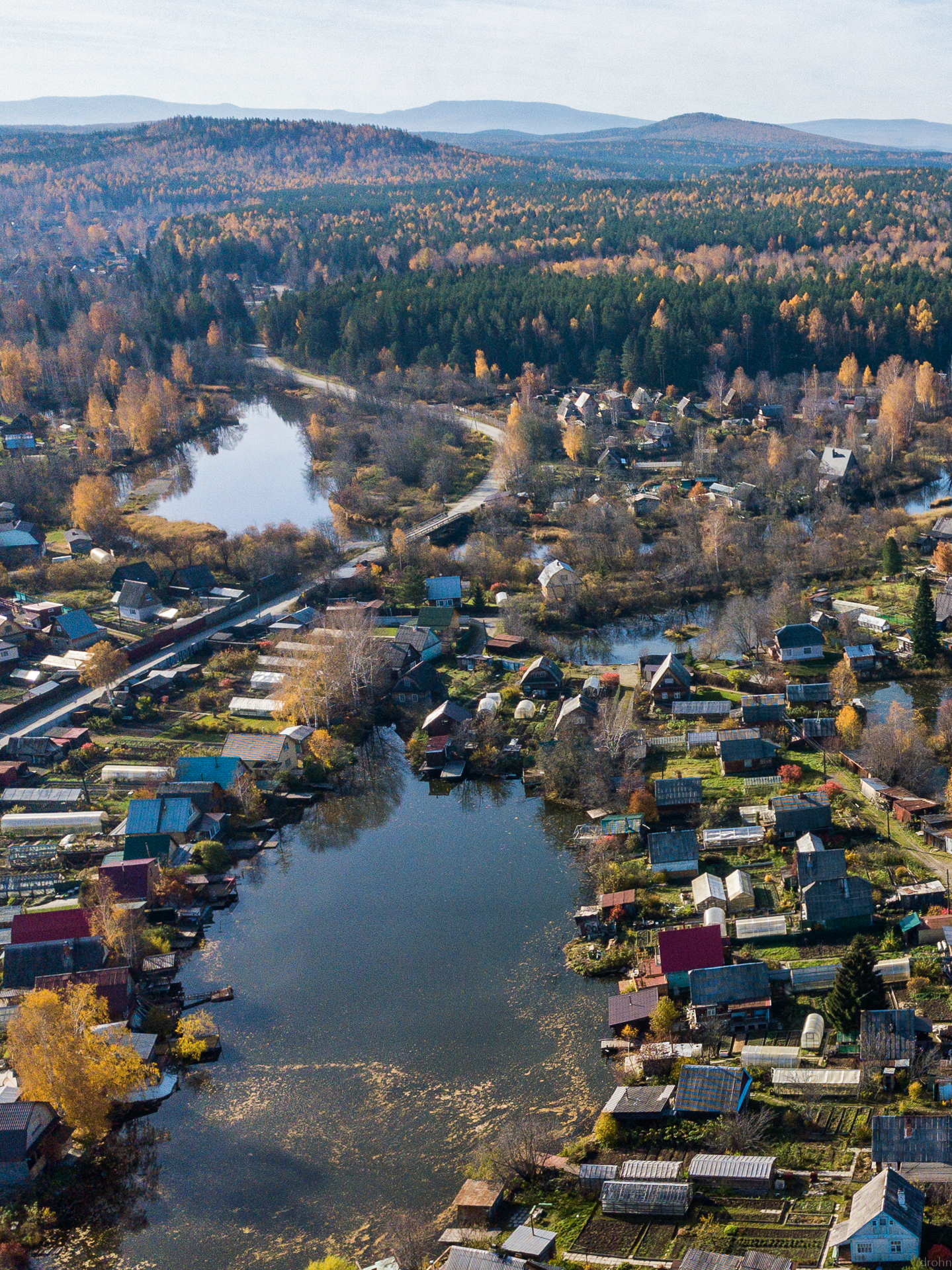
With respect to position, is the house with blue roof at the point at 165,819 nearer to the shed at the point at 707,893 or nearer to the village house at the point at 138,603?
the shed at the point at 707,893

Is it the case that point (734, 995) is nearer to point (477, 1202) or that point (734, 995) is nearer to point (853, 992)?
point (853, 992)

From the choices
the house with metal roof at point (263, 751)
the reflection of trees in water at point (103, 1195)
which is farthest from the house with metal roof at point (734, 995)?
the house with metal roof at point (263, 751)

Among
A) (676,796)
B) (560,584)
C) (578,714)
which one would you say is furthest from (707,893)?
(560,584)

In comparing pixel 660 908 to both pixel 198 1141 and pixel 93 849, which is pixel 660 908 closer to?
pixel 198 1141

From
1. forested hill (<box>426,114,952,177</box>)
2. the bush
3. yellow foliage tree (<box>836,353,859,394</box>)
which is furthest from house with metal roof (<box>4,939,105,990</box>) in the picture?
forested hill (<box>426,114,952,177</box>)

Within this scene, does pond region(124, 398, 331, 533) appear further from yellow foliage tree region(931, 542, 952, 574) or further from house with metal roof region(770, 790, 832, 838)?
house with metal roof region(770, 790, 832, 838)

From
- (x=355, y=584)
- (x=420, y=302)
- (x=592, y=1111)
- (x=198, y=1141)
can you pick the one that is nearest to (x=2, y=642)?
(x=355, y=584)
